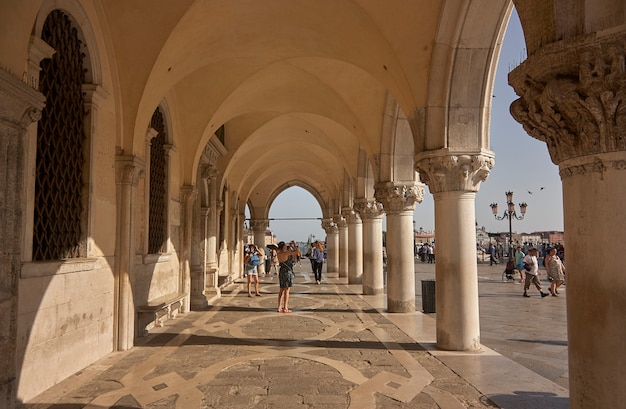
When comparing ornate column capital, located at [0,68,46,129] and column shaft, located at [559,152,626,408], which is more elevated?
ornate column capital, located at [0,68,46,129]

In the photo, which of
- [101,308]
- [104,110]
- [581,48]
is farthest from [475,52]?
[101,308]

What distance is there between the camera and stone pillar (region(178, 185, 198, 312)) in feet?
33.4

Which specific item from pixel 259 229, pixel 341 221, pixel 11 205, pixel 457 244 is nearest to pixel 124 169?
pixel 11 205

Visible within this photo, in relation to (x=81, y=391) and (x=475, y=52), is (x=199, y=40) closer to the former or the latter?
(x=475, y=52)

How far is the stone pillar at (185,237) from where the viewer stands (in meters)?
10.2

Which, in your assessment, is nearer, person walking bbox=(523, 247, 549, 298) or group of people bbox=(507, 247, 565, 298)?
person walking bbox=(523, 247, 549, 298)

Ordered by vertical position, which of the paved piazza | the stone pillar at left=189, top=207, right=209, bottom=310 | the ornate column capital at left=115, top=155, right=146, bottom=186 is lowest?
the paved piazza

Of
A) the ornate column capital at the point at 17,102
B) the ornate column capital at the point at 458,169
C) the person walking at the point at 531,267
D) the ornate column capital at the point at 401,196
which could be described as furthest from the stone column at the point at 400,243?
the ornate column capital at the point at 17,102

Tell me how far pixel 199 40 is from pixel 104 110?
2203mm

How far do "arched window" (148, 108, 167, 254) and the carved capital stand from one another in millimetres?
6169

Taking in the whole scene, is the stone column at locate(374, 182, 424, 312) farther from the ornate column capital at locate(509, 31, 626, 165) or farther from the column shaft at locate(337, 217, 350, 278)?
the column shaft at locate(337, 217, 350, 278)

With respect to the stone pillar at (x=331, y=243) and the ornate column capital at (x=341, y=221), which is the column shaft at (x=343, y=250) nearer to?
the ornate column capital at (x=341, y=221)

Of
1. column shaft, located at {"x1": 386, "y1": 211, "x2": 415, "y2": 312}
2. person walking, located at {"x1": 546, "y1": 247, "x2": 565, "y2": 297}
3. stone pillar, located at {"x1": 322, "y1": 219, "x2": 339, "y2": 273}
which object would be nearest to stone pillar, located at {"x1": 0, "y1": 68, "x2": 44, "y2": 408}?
column shaft, located at {"x1": 386, "y1": 211, "x2": 415, "y2": 312}

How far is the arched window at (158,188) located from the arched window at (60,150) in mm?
2854
